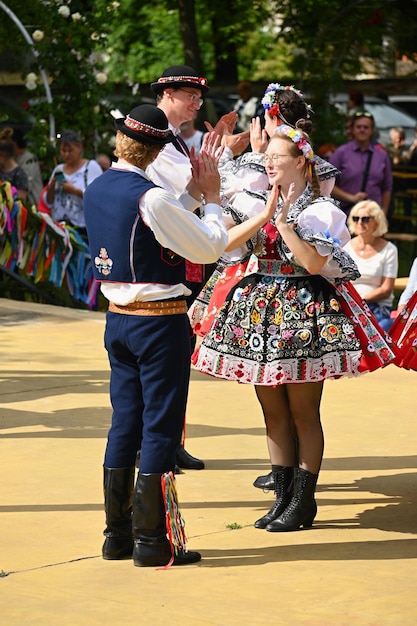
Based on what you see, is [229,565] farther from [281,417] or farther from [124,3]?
[124,3]

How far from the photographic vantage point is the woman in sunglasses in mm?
9922

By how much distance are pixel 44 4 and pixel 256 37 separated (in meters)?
23.4

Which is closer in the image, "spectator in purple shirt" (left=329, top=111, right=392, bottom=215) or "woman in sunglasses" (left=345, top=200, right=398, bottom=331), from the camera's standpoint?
"woman in sunglasses" (left=345, top=200, right=398, bottom=331)

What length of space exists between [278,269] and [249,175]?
0.44m

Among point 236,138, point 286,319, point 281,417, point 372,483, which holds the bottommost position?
point 372,483

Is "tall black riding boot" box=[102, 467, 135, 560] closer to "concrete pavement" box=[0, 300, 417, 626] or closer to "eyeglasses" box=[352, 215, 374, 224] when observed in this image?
"concrete pavement" box=[0, 300, 417, 626]

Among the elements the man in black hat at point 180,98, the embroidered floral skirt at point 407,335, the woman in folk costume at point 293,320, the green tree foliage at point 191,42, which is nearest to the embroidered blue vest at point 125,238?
the woman in folk costume at point 293,320


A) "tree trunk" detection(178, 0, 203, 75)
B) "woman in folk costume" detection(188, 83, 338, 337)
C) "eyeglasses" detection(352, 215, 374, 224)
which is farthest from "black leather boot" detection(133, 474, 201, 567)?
"tree trunk" detection(178, 0, 203, 75)

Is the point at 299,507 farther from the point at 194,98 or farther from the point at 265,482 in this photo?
the point at 194,98

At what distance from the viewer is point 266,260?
5.70m

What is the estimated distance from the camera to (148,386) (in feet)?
16.9

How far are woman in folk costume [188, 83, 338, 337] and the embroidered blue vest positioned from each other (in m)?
0.67

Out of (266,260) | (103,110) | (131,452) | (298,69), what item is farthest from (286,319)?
(298,69)

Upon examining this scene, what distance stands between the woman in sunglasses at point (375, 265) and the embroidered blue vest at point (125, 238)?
4933 mm
